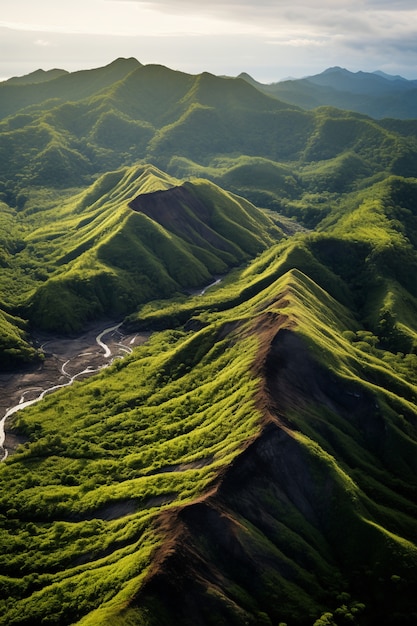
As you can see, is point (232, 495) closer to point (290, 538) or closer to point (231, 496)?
point (231, 496)

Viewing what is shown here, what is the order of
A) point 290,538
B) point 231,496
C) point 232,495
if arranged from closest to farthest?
point 231,496, point 232,495, point 290,538

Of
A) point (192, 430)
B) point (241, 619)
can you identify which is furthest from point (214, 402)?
point (241, 619)

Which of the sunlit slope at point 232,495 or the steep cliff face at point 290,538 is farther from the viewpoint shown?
the sunlit slope at point 232,495

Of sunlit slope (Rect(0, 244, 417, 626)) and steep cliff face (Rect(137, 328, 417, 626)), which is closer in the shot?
steep cliff face (Rect(137, 328, 417, 626))

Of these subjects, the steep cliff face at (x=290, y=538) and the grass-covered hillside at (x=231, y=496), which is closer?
the steep cliff face at (x=290, y=538)

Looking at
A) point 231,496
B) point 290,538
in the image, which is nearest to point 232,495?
point 231,496

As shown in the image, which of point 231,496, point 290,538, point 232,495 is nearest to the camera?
point 231,496
